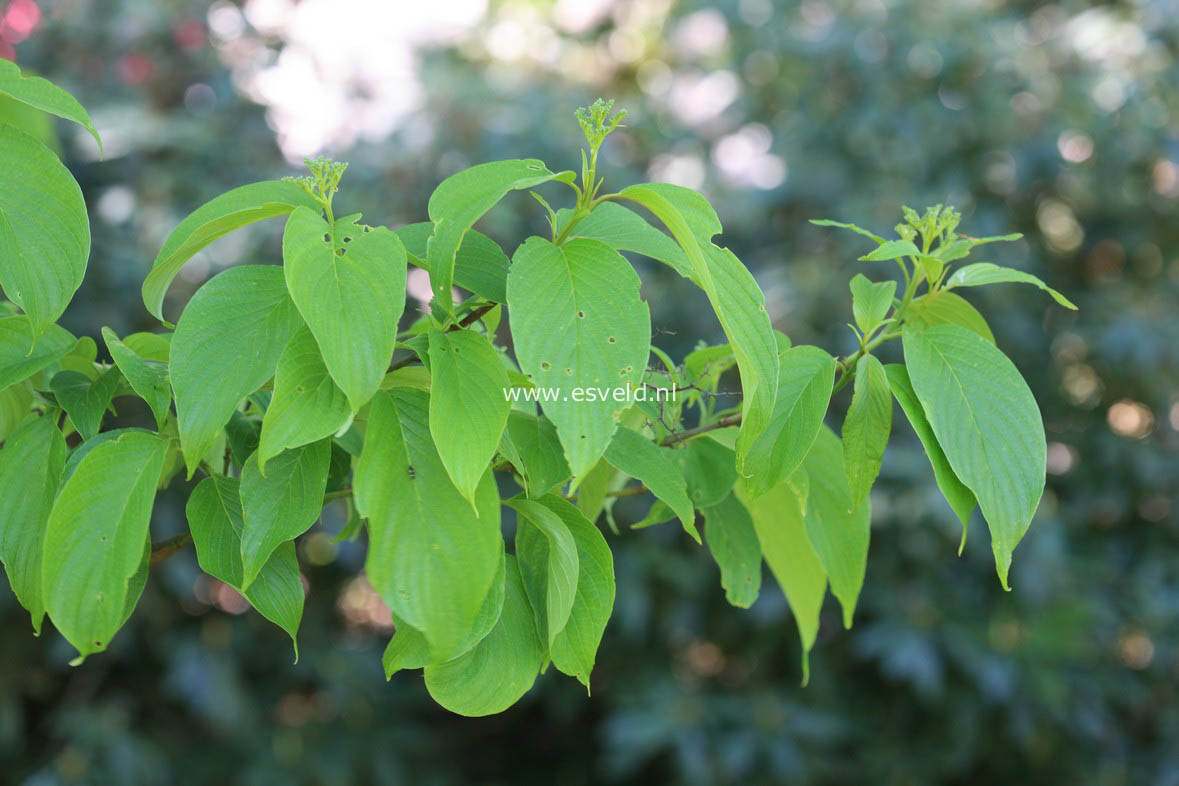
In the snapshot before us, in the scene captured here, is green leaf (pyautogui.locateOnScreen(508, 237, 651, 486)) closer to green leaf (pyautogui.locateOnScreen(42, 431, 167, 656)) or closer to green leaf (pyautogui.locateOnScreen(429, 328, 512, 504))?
green leaf (pyautogui.locateOnScreen(429, 328, 512, 504))

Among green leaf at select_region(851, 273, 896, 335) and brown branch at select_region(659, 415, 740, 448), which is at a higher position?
green leaf at select_region(851, 273, 896, 335)

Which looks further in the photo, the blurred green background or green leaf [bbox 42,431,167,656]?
the blurred green background

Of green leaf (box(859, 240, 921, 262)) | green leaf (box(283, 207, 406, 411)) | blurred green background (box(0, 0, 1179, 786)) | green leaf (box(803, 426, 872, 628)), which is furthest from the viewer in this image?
blurred green background (box(0, 0, 1179, 786))

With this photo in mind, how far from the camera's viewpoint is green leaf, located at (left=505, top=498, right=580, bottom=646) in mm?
491

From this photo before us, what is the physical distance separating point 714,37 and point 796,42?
29cm

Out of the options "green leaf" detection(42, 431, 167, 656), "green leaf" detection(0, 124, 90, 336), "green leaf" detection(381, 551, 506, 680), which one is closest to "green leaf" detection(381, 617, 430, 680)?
"green leaf" detection(381, 551, 506, 680)

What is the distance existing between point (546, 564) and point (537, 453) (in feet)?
0.18

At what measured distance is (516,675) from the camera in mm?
510

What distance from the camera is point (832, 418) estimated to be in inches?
79.4

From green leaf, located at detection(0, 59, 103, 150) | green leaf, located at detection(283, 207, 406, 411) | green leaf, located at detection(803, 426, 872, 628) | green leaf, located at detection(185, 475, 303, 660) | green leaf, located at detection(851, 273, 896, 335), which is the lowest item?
green leaf, located at detection(803, 426, 872, 628)

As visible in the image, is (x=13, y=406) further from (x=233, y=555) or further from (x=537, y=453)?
(x=537, y=453)

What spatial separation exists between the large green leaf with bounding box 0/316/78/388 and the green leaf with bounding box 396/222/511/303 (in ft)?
0.61

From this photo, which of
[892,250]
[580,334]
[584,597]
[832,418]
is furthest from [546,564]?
[832,418]

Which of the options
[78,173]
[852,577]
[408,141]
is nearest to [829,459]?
[852,577]
